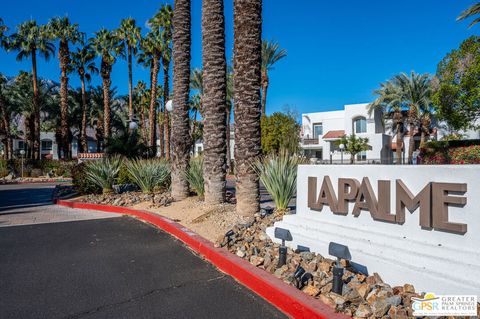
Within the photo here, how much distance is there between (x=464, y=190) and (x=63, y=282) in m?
4.95

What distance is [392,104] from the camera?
44688mm

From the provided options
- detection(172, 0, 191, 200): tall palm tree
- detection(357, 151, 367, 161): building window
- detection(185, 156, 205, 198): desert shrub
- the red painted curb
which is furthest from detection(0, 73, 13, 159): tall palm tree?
the red painted curb

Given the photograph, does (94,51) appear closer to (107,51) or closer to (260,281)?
(107,51)

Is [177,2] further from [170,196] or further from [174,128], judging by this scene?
[170,196]

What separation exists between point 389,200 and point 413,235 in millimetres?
500

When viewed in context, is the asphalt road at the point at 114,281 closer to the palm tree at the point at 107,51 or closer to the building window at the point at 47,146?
the palm tree at the point at 107,51

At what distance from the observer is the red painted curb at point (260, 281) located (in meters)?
3.85

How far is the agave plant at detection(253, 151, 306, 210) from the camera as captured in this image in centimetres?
728

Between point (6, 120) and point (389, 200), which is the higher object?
point (6, 120)

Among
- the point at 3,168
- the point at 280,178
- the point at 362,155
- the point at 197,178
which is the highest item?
the point at 362,155

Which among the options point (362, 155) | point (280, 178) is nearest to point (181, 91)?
point (280, 178)

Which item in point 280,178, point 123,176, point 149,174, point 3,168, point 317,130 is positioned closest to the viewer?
point 280,178

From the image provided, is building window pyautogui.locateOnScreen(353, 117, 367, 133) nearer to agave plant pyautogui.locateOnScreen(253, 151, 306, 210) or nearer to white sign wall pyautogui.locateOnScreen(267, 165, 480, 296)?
agave plant pyautogui.locateOnScreen(253, 151, 306, 210)

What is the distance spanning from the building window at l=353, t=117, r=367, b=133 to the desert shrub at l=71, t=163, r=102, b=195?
40.3m
